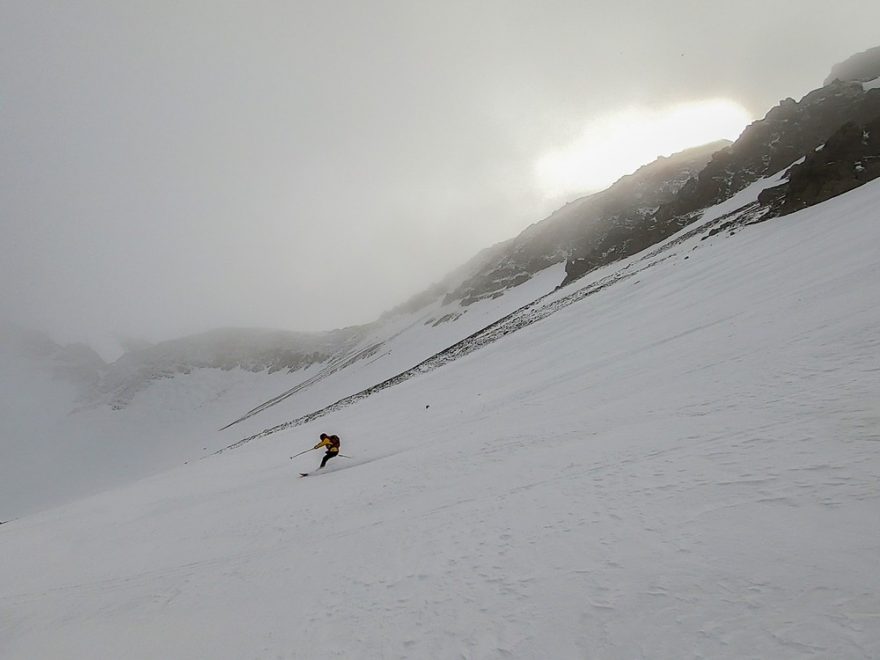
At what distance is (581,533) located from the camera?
15.5 ft

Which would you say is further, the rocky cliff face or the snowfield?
the rocky cliff face

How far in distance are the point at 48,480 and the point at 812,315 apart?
116875mm

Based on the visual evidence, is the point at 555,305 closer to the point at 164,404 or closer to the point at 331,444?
the point at 331,444

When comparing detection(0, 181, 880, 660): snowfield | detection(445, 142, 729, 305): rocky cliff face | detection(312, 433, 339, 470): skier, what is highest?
detection(445, 142, 729, 305): rocky cliff face

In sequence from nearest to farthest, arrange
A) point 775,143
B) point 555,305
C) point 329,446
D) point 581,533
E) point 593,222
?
point 581,533 < point 329,446 < point 555,305 < point 775,143 < point 593,222

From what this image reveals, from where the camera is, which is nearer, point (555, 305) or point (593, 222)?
point (555, 305)

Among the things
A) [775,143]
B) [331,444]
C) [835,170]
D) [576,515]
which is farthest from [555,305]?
[775,143]

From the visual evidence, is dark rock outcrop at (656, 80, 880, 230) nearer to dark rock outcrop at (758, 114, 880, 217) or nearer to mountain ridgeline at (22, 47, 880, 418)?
mountain ridgeline at (22, 47, 880, 418)

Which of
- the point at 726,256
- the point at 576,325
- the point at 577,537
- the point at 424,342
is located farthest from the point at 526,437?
the point at 424,342

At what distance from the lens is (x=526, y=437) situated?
911 centimetres

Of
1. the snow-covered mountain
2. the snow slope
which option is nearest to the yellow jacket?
the snow-covered mountain

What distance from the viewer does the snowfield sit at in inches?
130

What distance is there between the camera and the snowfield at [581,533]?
3.30 metres

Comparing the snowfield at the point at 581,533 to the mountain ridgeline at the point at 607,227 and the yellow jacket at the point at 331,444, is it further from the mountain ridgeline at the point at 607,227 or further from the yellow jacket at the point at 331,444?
the mountain ridgeline at the point at 607,227
